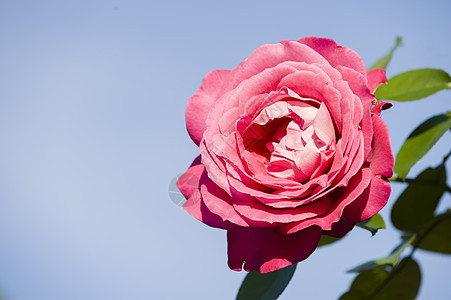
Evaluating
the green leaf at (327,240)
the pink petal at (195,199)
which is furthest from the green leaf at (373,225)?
the pink petal at (195,199)

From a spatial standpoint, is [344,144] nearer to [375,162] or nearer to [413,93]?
[375,162]

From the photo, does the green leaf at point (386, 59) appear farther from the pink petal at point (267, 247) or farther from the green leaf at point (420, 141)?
the pink petal at point (267, 247)

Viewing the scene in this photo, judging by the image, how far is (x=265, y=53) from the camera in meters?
0.49

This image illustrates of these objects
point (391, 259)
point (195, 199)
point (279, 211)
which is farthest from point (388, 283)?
point (195, 199)

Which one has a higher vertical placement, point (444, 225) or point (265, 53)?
point (265, 53)

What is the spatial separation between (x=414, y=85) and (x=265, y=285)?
0.31 m

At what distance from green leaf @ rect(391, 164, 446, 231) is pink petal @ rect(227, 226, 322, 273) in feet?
0.27

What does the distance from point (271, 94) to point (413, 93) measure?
0.61ft

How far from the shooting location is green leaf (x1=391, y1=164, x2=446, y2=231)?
0.42 metres

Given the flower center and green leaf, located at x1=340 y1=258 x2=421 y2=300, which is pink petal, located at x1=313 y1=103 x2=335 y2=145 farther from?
green leaf, located at x1=340 y1=258 x2=421 y2=300

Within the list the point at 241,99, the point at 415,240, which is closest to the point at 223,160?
the point at 241,99

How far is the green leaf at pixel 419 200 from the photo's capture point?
0.42 m

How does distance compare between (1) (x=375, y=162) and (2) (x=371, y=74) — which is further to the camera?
(2) (x=371, y=74)

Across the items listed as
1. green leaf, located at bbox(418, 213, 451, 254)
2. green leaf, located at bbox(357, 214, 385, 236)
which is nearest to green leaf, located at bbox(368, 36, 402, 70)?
green leaf, located at bbox(357, 214, 385, 236)
